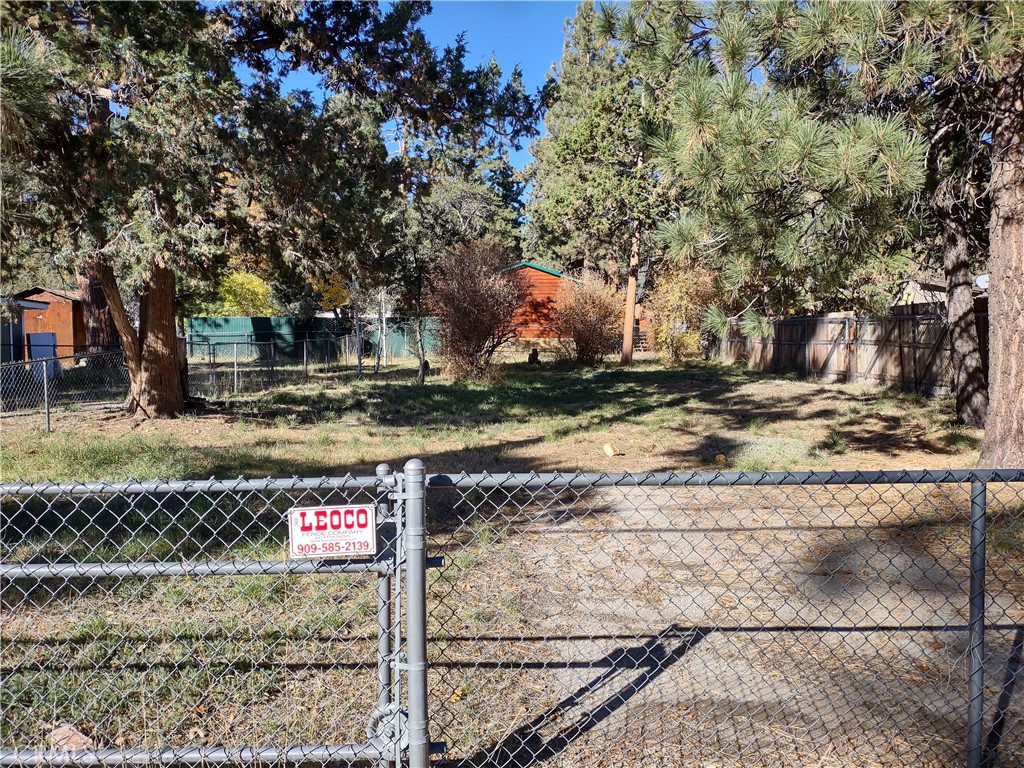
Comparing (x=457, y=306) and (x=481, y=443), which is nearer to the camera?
(x=481, y=443)

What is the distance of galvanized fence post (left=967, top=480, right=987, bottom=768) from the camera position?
274 cm

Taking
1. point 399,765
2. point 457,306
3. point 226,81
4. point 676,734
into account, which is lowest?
point 676,734

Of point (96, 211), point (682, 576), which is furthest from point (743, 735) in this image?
point (96, 211)

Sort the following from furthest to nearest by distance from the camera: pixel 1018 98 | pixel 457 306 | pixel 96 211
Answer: pixel 457 306 → pixel 96 211 → pixel 1018 98

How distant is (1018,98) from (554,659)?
665cm

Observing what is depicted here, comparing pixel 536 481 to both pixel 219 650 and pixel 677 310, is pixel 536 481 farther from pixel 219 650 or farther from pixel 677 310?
pixel 677 310

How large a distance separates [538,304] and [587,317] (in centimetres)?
468

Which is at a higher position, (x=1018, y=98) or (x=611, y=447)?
(x=1018, y=98)

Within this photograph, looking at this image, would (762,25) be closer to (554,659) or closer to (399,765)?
(554,659)

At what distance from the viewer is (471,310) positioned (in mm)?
21000

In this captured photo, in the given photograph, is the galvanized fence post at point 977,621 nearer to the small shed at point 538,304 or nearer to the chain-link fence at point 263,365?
the chain-link fence at point 263,365

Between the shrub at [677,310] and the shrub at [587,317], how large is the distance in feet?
6.05

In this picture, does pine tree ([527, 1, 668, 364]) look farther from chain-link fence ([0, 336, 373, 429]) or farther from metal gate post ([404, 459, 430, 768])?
metal gate post ([404, 459, 430, 768])

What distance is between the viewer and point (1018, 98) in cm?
696
